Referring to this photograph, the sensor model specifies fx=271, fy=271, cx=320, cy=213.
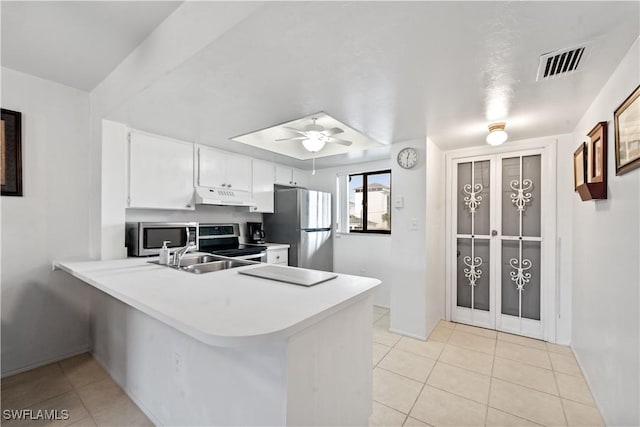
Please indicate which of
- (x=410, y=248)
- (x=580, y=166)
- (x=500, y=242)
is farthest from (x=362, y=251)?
(x=580, y=166)

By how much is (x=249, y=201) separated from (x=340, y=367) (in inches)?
107

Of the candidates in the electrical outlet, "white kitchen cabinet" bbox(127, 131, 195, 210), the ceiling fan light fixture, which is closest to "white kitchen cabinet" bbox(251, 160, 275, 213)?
"white kitchen cabinet" bbox(127, 131, 195, 210)

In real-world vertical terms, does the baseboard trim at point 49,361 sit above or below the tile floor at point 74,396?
above

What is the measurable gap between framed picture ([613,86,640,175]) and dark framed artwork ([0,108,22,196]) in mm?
3876

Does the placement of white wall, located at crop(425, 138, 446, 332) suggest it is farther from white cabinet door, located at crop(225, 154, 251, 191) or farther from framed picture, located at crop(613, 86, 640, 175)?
white cabinet door, located at crop(225, 154, 251, 191)

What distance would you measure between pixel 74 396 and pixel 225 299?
64.9 inches

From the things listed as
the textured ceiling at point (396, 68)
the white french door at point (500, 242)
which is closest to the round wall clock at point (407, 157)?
the textured ceiling at point (396, 68)

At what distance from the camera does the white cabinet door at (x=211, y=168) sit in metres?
3.14

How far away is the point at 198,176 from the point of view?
10.2 feet

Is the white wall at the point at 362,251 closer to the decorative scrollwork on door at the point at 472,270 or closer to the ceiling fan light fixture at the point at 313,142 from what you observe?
the decorative scrollwork on door at the point at 472,270

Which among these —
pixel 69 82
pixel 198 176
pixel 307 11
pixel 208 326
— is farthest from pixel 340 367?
pixel 69 82

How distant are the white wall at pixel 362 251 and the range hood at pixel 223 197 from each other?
4.68 feet

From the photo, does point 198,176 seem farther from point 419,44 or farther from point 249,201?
point 419,44

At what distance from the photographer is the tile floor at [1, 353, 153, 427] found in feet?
5.51
